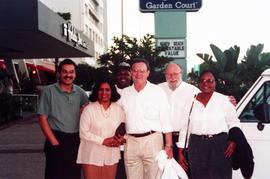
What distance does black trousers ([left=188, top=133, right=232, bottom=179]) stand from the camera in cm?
479

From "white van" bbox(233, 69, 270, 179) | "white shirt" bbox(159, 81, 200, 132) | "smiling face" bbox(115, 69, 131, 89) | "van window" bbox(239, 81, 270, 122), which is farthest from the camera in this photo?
"smiling face" bbox(115, 69, 131, 89)

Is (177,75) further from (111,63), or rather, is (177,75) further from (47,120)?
(111,63)

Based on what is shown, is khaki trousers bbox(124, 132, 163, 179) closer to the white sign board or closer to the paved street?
the paved street

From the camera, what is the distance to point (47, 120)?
5.04m

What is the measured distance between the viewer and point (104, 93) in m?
4.84

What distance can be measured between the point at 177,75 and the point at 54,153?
5.63ft

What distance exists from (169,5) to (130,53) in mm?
4934

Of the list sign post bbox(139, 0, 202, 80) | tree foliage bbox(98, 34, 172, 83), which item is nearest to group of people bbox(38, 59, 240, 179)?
tree foliage bbox(98, 34, 172, 83)

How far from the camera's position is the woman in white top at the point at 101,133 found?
15.7ft

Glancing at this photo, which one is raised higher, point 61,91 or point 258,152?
point 61,91

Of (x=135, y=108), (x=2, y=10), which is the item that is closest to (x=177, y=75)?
(x=135, y=108)

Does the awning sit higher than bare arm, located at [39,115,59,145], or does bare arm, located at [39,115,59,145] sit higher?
the awning

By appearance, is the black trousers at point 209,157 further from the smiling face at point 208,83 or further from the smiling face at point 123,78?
the smiling face at point 123,78

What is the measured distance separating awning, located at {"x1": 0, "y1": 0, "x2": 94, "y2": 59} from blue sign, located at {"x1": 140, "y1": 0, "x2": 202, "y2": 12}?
4603mm
